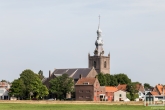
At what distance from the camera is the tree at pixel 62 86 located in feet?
394

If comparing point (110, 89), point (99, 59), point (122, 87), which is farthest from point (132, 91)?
point (99, 59)

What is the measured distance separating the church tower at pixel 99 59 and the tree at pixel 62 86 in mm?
35174

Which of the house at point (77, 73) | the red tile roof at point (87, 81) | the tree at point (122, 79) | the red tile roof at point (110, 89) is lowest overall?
the red tile roof at point (110, 89)

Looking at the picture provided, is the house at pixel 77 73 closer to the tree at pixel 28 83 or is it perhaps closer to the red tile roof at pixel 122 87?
the red tile roof at pixel 122 87

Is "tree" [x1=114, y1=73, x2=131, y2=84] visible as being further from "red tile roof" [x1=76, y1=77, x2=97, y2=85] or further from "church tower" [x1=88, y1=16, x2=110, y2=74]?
"red tile roof" [x1=76, y1=77, x2=97, y2=85]

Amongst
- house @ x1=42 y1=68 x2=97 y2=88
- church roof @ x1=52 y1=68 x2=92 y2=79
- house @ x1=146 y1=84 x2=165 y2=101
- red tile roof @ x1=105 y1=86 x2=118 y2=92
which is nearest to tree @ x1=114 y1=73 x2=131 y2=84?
house @ x1=42 y1=68 x2=97 y2=88

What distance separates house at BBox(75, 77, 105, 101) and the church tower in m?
33.8

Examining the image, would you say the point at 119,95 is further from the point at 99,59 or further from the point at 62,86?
the point at 99,59

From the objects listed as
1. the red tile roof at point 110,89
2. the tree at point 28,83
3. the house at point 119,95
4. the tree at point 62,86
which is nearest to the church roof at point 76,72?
the red tile roof at point 110,89

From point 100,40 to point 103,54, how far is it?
16.0 ft

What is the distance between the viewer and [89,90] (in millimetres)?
119750

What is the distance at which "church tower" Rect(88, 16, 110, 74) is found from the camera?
15686 cm

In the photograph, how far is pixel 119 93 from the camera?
123750 millimetres

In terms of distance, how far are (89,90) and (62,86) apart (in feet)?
21.3
